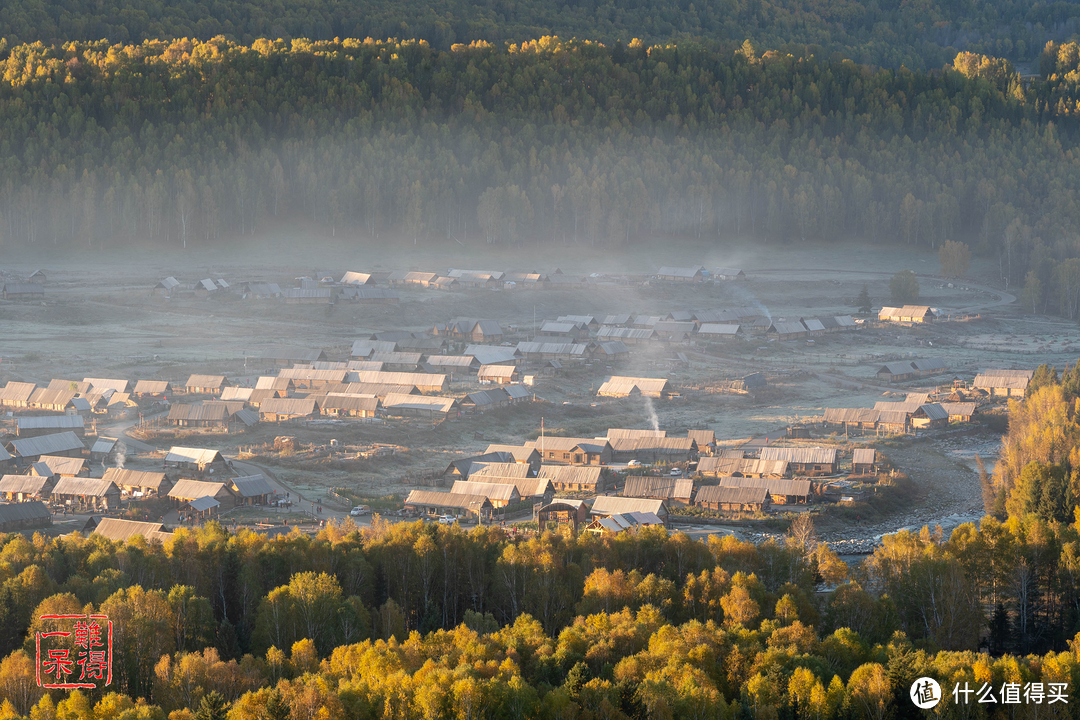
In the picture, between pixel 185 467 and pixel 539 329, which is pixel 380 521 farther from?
pixel 539 329

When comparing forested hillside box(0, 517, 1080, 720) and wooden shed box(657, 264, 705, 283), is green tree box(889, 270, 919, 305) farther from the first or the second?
forested hillside box(0, 517, 1080, 720)

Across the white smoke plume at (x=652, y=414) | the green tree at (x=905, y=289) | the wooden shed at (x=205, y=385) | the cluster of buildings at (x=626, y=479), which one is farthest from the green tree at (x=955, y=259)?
the wooden shed at (x=205, y=385)

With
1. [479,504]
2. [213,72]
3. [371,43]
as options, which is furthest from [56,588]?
[371,43]

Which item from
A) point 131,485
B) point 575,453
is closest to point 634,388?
point 575,453

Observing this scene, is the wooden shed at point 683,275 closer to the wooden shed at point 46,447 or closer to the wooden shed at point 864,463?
the wooden shed at point 864,463

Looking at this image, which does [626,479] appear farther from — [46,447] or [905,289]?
[905,289]
